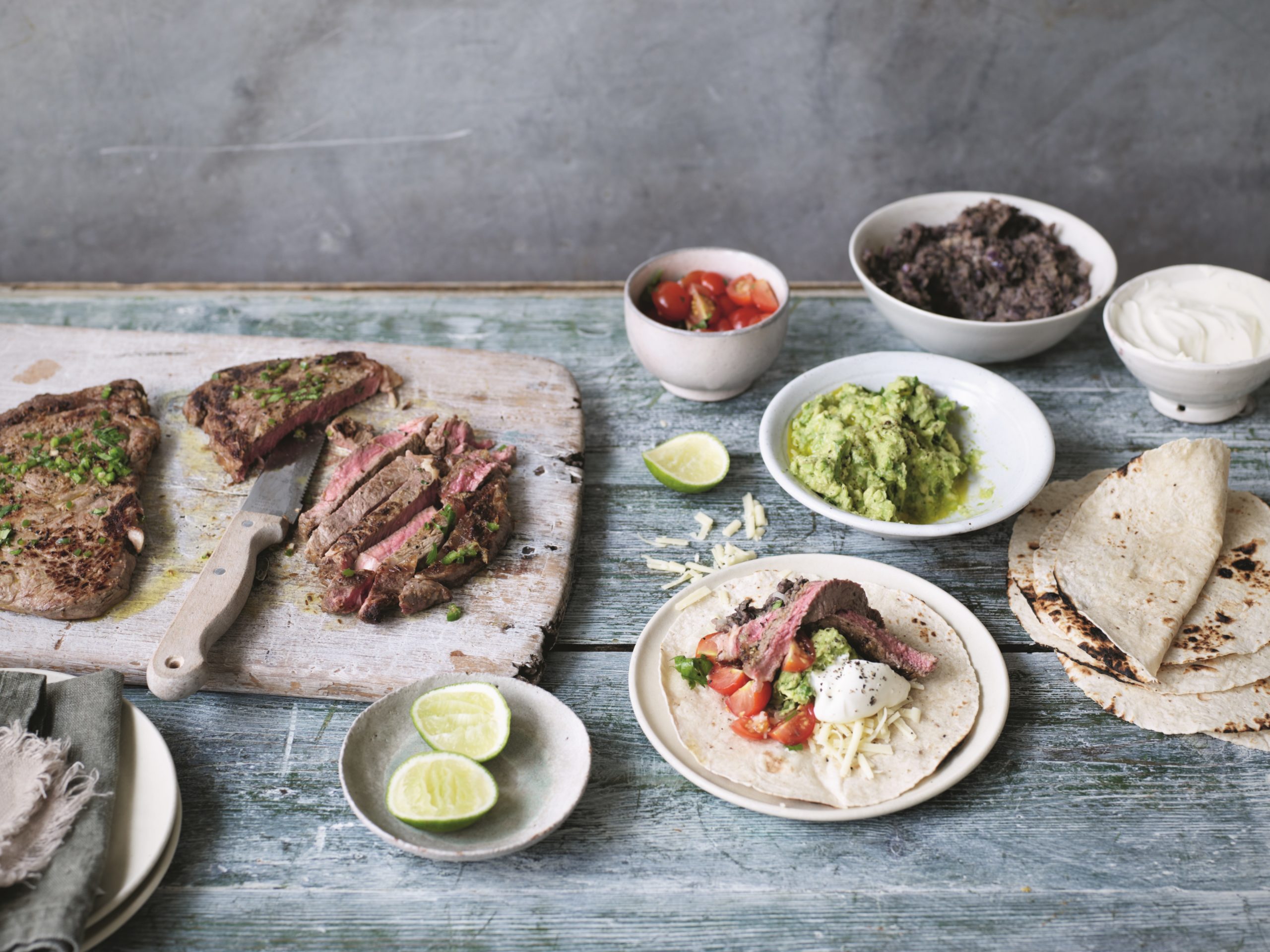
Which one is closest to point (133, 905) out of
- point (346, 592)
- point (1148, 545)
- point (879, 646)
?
point (346, 592)

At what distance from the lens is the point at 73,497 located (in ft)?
10.9

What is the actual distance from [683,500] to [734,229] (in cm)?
291

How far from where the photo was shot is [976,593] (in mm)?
3258

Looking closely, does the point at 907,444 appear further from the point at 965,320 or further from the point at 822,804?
the point at 822,804

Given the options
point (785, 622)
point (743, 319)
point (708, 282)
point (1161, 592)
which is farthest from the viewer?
point (708, 282)

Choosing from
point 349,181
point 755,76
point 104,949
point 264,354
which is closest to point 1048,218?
point 755,76

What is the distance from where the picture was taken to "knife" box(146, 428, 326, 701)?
2691 mm

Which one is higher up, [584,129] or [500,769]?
[584,129]

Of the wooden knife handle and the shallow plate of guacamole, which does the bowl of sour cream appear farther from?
the wooden knife handle

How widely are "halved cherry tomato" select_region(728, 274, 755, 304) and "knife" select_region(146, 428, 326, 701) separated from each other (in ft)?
6.03

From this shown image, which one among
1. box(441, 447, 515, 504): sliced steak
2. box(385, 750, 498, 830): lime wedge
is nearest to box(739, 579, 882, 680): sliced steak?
box(385, 750, 498, 830): lime wedge

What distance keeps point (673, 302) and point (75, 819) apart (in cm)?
275

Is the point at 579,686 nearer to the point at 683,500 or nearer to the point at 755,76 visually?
the point at 683,500

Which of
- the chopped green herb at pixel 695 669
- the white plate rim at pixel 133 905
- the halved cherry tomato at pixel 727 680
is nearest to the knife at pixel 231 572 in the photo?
the white plate rim at pixel 133 905
